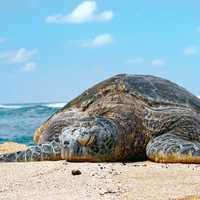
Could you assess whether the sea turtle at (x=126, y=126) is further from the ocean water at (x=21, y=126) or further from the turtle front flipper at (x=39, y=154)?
the ocean water at (x=21, y=126)

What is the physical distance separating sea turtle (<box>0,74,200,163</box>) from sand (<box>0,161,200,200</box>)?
→ 0.37 m

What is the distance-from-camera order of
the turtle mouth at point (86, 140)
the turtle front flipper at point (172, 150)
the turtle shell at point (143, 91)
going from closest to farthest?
the turtle front flipper at point (172, 150) < the turtle mouth at point (86, 140) < the turtle shell at point (143, 91)

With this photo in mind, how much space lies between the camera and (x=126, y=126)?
21.4 feet

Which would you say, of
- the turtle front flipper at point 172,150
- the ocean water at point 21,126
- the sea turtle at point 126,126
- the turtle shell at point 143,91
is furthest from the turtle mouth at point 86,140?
the ocean water at point 21,126

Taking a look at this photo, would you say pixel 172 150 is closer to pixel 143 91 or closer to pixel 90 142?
pixel 90 142

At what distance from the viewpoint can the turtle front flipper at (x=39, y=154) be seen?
20.6ft

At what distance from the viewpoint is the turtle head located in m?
5.92

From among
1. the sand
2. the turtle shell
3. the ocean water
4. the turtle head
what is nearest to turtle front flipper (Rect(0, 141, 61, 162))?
the turtle head

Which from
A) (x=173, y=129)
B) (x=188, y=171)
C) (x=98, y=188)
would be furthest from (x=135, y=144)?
(x=98, y=188)

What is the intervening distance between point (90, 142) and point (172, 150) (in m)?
0.92

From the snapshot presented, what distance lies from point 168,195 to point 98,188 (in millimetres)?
559

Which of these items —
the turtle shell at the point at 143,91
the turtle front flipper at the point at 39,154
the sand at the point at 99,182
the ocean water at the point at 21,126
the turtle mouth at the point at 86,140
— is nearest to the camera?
the sand at the point at 99,182

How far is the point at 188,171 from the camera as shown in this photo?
501 cm

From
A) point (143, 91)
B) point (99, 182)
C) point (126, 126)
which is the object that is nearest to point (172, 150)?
point (126, 126)
